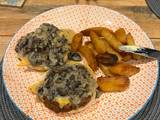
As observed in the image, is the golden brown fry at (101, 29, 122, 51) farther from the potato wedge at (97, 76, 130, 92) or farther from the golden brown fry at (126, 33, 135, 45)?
the potato wedge at (97, 76, 130, 92)

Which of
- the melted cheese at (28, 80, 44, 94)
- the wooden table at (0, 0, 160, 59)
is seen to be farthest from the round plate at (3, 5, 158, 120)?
the wooden table at (0, 0, 160, 59)

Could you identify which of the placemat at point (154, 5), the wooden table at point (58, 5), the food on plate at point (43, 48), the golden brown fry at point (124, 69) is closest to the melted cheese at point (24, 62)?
the food on plate at point (43, 48)

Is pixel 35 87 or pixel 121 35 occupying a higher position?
pixel 121 35

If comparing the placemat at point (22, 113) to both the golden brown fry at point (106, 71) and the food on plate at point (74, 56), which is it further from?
the food on plate at point (74, 56)

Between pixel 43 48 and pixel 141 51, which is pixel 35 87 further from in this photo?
pixel 141 51

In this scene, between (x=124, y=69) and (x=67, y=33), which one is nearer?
(x=124, y=69)

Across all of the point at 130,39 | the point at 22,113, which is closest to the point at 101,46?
the point at 130,39

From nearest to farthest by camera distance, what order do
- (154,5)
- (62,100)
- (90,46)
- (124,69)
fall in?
(62,100), (124,69), (90,46), (154,5)
